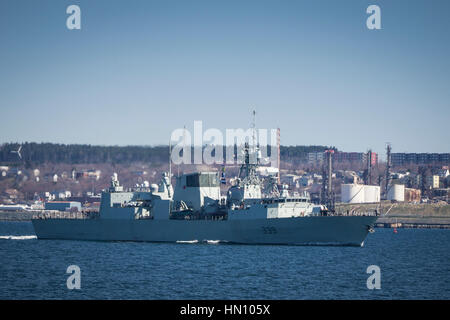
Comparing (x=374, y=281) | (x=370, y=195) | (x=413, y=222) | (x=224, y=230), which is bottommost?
(x=413, y=222)

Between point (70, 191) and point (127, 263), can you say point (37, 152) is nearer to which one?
point (70, 191)

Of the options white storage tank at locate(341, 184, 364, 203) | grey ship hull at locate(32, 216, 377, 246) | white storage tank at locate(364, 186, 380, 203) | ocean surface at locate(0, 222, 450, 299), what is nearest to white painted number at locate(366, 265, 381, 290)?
ocean surface at locate(0, 222, 450, 299)

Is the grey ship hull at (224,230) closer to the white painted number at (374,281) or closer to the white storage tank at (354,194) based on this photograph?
the white painted number at (374,281)

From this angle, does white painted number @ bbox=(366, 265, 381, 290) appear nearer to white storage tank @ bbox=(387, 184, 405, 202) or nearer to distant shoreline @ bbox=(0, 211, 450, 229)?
distant shoreline @ bbox=(0, 211, 450, 229)

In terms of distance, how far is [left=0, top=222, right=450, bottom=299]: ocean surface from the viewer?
2636cm

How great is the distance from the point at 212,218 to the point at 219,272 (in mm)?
13726

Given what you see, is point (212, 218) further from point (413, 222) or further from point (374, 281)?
point (413, 222)

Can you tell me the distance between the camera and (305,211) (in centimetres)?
4259

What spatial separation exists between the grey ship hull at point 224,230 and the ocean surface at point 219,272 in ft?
2.51

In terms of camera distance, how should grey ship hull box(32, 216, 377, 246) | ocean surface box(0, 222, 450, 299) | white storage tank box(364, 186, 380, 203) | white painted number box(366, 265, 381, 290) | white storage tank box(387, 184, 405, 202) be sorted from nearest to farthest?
ocean surface box(0, 222, 450, 299), white painted number box(366, 265, 381, 290), grey ship hull box(32, 216, 377, 246), white storage tank box(364, 186, 380, 203), white storage tank box(387, 184, 405, 202)

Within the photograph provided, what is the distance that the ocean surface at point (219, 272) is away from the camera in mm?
26359

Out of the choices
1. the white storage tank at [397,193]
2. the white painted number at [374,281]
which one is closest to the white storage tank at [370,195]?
the white storage tank at [397,193]

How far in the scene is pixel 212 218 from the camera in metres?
45.1

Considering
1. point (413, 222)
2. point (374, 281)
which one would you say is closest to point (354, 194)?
point (413, 222)
